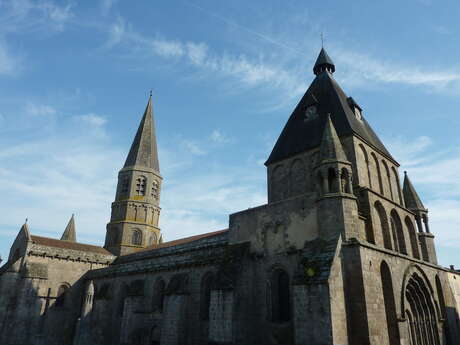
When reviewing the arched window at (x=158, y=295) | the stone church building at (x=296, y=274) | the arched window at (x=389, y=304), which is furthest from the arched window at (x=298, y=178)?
the arched window at (x=158, y=295)

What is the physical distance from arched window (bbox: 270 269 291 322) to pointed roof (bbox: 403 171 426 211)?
1306 centimetres

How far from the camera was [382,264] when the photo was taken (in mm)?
17516

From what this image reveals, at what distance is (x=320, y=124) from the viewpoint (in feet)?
78.7

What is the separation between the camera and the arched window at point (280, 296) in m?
18.2

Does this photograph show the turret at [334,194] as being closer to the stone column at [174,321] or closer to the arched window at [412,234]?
the arched window at [412,234]

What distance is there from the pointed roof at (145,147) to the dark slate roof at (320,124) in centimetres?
2324

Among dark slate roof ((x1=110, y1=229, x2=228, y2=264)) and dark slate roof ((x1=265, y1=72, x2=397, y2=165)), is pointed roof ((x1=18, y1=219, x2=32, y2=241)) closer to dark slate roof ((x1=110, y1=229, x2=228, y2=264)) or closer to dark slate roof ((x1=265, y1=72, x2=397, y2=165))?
dark slate roof ((x1=110, y1=229, x2=228, y2=264))

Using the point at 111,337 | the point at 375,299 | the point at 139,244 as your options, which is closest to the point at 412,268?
the point at 375,299

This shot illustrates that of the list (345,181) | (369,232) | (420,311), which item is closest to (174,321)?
(369,232)

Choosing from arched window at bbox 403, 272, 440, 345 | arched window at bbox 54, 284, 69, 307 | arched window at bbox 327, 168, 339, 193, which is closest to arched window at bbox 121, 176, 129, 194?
arched window at bbox 54, 284, 69, 307

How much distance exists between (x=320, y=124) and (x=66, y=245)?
2952 centimetres

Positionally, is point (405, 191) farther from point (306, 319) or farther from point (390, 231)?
point (306, 319)

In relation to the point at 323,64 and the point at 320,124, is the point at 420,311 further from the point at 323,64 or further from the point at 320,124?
the point at 323,64

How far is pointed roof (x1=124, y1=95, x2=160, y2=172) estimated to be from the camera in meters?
44.5
